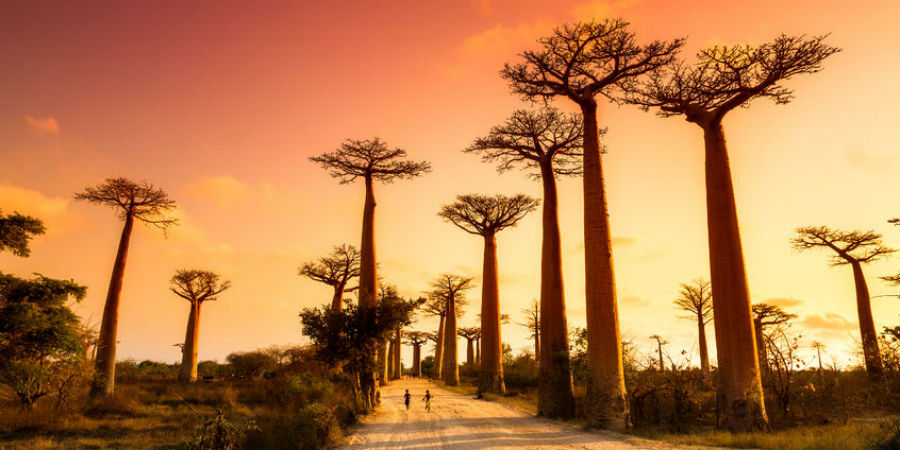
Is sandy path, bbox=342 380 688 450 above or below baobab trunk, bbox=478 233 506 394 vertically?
below

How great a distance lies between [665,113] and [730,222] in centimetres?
423

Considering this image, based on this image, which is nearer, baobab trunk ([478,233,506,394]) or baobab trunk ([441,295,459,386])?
baobab trunk ([478,233,506,394])

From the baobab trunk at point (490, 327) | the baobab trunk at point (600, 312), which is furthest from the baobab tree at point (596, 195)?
the baobab trunk at point (490, 327)

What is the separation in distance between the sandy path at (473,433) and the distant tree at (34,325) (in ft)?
22.8

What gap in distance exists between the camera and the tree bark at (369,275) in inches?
664

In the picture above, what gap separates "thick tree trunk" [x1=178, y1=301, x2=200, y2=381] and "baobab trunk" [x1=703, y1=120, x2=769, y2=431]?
110 ft

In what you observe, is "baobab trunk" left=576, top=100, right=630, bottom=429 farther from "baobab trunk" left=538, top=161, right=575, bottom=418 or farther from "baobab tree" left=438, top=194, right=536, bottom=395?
"baobab tree" left=438, top=194, right=536, bottom=395

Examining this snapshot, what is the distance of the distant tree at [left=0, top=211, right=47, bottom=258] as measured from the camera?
10.5m

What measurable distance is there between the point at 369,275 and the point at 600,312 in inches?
399

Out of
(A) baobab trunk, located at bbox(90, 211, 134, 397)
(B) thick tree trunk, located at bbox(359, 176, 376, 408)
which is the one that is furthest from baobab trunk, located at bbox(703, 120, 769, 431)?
(A) baobab trunk, located at bbox(90, 211, 134, 397)

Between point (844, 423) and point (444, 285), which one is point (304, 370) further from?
point (844, 423)

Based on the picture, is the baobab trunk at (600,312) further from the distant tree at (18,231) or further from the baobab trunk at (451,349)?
the baobab trunk at (451,349)

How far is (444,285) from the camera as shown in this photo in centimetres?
3766

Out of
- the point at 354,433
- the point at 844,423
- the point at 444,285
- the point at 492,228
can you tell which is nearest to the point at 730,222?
the point at 844,423
